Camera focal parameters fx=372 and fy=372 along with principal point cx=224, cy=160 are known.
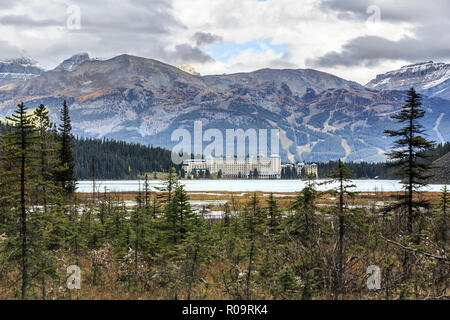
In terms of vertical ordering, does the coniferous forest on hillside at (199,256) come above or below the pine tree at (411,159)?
below

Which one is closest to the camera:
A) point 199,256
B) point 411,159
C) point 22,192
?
point 22,192

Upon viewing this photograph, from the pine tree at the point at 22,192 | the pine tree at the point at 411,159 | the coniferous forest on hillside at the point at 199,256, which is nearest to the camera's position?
the pine tree at the point at 22,192

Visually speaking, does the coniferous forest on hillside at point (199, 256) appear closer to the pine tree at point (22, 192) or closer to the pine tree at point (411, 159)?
the pine tree at point (22, 192)

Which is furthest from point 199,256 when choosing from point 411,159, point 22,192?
point 411,159

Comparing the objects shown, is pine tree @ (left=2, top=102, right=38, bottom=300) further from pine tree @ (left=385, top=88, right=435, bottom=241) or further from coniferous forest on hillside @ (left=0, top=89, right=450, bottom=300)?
pine tree @ (left=385, top=88, right=435, bottom=241)

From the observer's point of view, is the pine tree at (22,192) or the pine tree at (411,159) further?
the pine tree at (411,159)

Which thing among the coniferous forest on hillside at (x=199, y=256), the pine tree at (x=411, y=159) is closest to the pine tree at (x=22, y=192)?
the coniferous forest on hillside at (x=199, y=256)

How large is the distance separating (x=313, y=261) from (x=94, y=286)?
696 cm

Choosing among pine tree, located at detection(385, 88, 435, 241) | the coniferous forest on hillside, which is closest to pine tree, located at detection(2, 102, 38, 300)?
the coniferous forest on hillside

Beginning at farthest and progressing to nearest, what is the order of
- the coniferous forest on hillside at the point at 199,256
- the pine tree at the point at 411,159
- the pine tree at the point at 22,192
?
1. the pine tree at the point at 411,159
2. the coniferous forest on hillside at the point at 199,256
3. the pine tree at the point at 22,192

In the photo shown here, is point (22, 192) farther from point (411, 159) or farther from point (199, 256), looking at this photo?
point (411, 159)

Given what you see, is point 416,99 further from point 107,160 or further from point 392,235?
point 107,160
